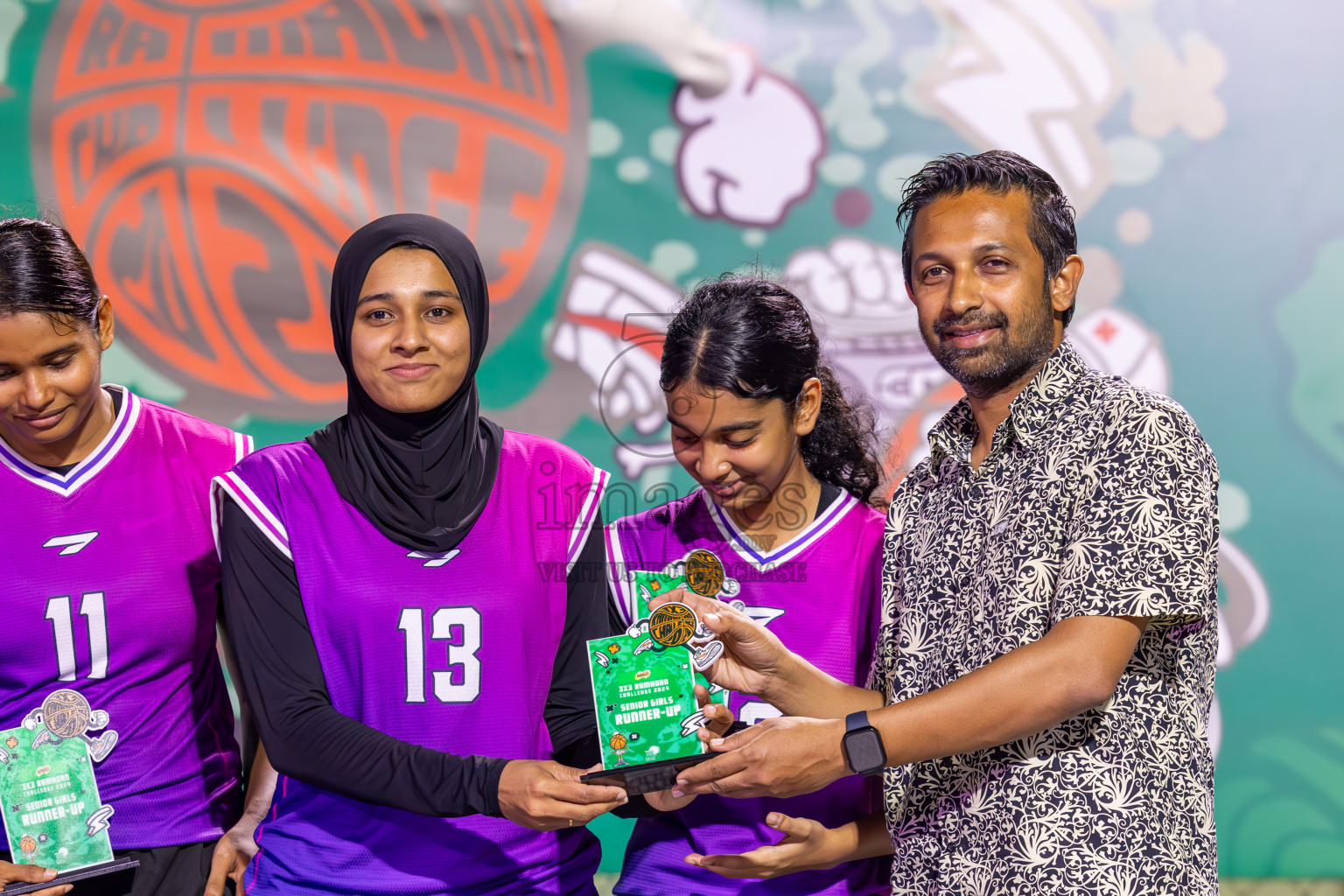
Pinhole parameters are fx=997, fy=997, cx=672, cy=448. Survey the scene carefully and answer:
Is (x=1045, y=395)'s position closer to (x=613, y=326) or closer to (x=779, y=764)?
(x=779, y=764)

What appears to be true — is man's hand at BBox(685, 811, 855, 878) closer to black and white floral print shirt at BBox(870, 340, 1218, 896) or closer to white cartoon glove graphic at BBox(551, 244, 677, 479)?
black and white floral print shirt at BBox(870, 340, 1218, 896)

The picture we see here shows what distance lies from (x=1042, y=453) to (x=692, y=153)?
218 centimetres

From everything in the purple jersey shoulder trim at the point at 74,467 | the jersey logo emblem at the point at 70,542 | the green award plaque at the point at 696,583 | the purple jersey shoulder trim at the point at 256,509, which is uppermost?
the purple jersey shoulder trim at the point at 74,467

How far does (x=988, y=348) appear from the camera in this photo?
1.76m

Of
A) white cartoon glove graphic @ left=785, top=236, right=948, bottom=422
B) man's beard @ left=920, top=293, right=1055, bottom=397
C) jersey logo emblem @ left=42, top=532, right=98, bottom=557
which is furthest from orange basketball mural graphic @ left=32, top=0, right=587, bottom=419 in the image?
man's beard @ left=920, top=293, right=1055, bottom=397

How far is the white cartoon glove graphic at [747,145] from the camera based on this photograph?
353 cm

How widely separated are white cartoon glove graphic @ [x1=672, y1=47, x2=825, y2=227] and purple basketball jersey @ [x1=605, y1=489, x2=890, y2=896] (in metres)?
1.64

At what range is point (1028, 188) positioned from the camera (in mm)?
1812

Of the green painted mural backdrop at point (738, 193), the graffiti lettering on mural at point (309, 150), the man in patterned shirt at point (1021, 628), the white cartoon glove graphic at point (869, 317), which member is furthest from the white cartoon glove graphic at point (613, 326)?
the man in patterned shirt at point (1021, 628)

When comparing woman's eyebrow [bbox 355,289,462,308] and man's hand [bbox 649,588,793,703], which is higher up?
woman's eyebrow [bbox 355,289,462,308]

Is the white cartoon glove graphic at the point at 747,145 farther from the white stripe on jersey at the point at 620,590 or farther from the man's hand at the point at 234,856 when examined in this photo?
the man's hand at the point at 234,856

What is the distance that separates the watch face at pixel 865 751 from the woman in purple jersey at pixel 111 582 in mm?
1298

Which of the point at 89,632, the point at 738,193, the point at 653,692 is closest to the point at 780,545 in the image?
the point at 653,692

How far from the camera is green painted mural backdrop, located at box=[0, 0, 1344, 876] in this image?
339cm
